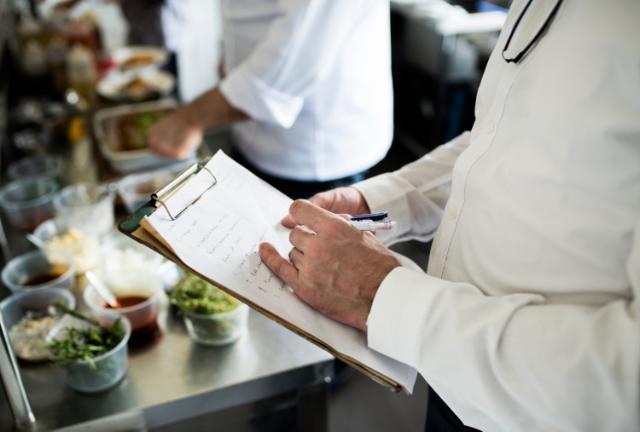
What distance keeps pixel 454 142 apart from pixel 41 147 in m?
1.53

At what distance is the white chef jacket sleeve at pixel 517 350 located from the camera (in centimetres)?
56

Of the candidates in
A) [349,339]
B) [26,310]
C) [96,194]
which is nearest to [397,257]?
[349,339]

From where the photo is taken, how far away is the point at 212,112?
59.4 inches

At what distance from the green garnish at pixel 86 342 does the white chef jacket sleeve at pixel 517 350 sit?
20.9 inches

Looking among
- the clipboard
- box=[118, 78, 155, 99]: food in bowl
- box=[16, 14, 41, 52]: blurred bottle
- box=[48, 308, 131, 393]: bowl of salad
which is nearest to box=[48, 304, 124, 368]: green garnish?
box=[48, 308, 131, 393]: bowl of salad

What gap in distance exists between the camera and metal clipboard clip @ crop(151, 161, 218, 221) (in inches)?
28.8

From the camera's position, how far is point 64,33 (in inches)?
98.2

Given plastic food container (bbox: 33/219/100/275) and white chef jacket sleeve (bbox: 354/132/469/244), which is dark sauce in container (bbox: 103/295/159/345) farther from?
white chef jacket sleeve (bbox: 354/132/469/244)

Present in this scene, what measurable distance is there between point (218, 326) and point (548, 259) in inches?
25.2

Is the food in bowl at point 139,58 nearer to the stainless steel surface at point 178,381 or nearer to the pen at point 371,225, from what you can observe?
the stainless steel surface at point 178,381

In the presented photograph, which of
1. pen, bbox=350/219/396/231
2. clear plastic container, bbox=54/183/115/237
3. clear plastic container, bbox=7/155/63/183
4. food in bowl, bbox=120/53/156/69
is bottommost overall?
clear plastic container, bbox=7/155/63/183

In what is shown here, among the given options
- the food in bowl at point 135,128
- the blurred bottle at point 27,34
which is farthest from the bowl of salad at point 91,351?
the blurred bottle at point 27,34

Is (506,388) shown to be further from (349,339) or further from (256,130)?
(256,130)

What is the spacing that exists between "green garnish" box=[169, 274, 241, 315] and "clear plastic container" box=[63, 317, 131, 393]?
12cm
